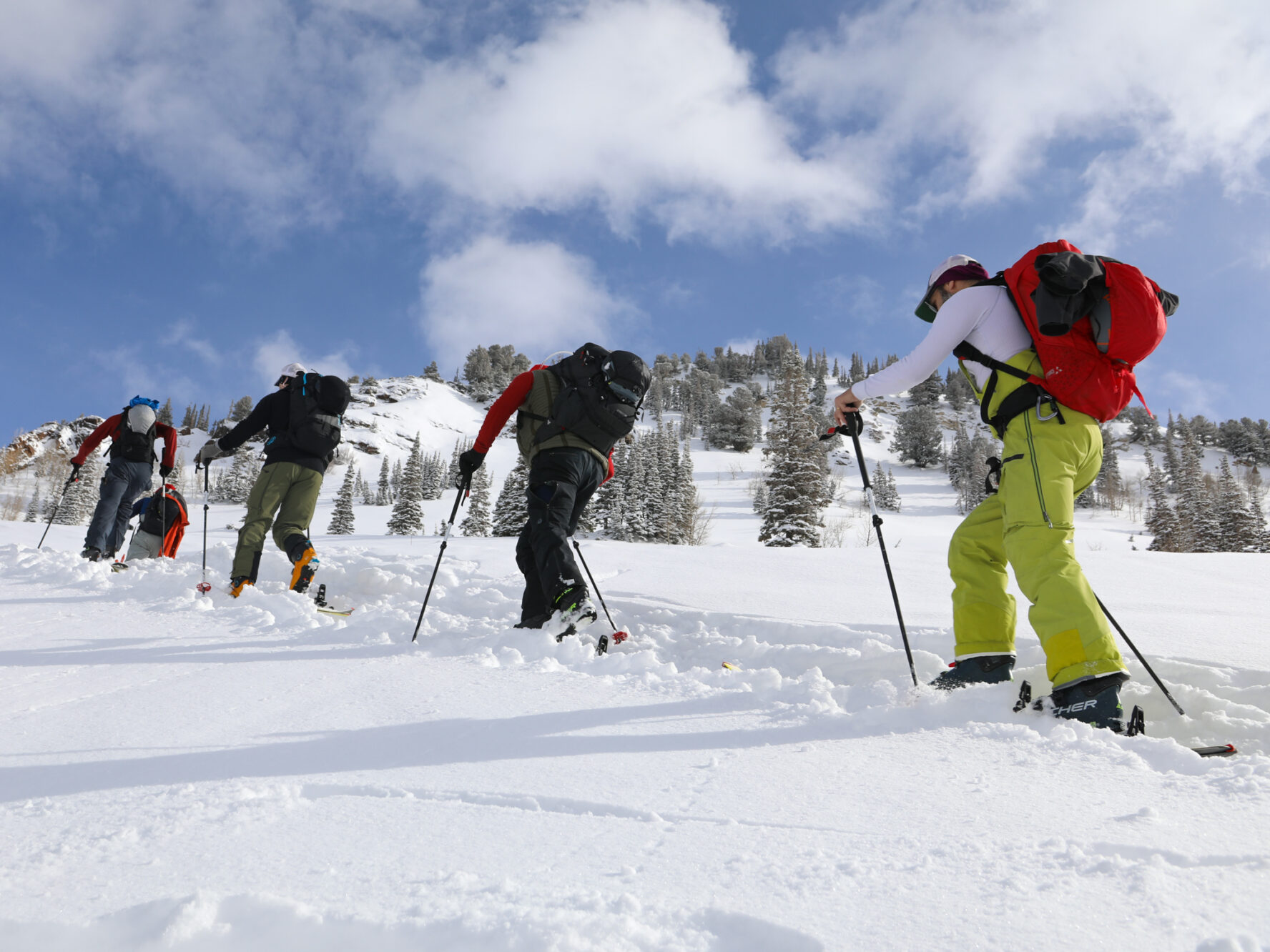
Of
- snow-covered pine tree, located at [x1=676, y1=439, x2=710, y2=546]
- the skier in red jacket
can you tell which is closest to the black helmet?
Result: the skier in red jacket

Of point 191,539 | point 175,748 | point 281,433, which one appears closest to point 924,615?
point 175,748

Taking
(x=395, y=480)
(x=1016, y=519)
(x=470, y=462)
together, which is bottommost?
(x=1016, y=519)

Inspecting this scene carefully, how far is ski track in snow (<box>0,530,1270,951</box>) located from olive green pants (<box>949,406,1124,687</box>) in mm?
289

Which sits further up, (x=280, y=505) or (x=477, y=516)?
(x=477, y=516)

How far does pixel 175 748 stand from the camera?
1.84 meters

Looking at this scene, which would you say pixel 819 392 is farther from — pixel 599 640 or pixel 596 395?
pixel 599 640

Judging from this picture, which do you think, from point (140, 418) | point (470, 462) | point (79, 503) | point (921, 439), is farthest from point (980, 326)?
point (921, 439)

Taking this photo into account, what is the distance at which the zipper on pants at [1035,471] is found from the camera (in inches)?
93.1

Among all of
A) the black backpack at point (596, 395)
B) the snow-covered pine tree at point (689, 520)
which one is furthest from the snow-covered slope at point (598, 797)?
the snow-covered pine tree at point (689, 520)

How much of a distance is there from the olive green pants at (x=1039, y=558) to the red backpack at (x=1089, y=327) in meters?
0.11

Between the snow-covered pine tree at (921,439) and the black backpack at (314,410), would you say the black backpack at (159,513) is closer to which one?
the black backpack at (314,410)

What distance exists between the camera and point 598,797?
1559 millimetres

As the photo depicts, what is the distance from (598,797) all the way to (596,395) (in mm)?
2714

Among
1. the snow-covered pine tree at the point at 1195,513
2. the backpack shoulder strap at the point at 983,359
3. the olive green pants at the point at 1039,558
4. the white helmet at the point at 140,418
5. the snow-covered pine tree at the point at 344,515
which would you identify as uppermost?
the snow-covered pine tree at the point at 1195,513
